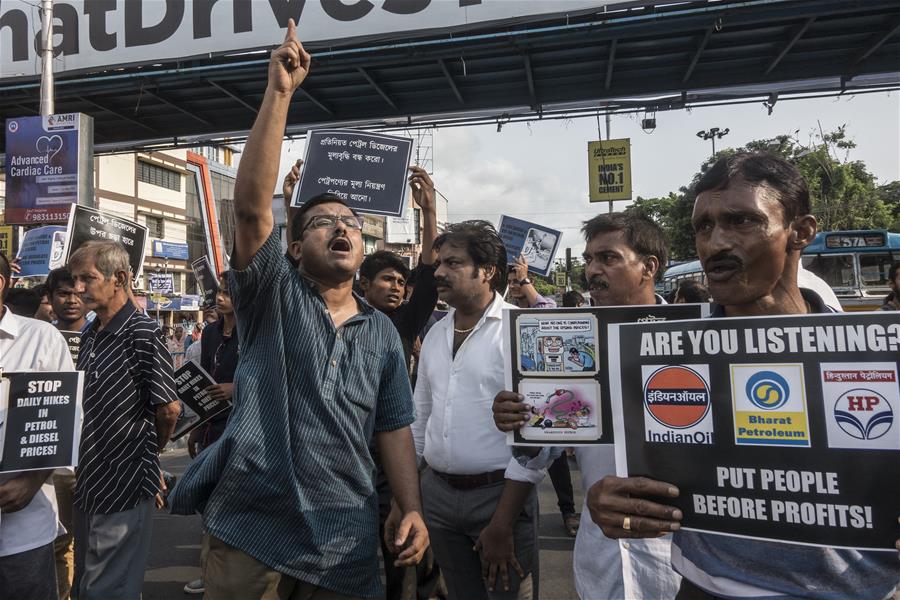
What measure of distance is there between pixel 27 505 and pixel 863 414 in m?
2.83

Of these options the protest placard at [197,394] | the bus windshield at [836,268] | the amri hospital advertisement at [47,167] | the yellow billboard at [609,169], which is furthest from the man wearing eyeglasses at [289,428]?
the bus windshield at [836,268]

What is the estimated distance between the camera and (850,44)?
22.9ft

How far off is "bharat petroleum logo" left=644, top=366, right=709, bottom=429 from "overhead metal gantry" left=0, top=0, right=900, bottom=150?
579 cm

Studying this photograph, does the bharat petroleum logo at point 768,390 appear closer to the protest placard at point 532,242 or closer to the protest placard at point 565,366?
the protest placard at point 565,366

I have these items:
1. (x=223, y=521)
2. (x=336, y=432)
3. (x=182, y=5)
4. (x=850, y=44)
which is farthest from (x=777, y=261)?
(x=182, y=5)

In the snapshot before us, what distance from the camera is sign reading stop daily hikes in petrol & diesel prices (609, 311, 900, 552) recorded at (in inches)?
48.0

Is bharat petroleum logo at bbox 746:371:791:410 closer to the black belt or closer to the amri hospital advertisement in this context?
the black belt

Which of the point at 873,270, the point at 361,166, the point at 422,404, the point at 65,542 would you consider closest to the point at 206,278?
the point at 361,166

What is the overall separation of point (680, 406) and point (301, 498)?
3.67ft

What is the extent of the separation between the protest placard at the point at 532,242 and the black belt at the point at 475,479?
230 inches

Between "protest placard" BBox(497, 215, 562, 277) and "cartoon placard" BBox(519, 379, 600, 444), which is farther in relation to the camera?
"protest placard" BBox(497, 215, 562, 277)

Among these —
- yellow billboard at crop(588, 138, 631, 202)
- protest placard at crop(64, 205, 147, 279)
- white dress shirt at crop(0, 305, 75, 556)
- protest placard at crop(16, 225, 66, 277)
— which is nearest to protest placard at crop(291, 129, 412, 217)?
protest placard at crop(64, 205, 147, 279)

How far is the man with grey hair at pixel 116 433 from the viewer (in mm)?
2889

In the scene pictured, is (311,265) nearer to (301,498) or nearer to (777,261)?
(301,498)
